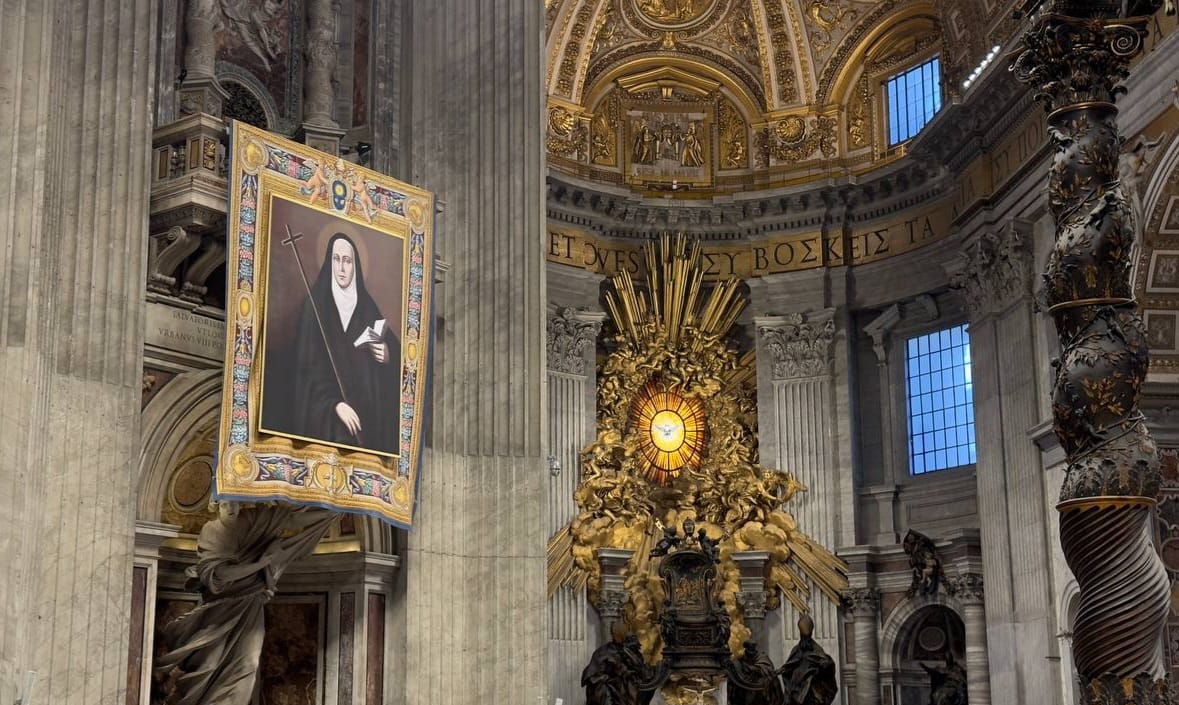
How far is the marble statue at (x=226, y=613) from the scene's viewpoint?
448 inches

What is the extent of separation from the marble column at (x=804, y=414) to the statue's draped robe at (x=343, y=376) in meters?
12.7

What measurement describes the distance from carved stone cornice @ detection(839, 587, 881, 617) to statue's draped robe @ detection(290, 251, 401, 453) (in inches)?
491

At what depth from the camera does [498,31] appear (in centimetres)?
Answer: 1434

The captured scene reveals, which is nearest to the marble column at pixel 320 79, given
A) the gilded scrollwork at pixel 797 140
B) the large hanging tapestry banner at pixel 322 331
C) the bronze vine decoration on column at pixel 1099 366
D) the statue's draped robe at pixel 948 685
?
the large hanging tapestry banner at pixel 322 331

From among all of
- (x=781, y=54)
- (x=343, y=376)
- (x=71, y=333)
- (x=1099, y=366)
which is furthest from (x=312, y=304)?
(x=781, y=54)

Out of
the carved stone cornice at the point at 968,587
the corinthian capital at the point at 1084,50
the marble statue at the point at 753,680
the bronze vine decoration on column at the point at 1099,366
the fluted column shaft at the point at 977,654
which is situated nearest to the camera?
the bronze vine decoration on column at the point at 1099,366

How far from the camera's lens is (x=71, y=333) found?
34.9 ft

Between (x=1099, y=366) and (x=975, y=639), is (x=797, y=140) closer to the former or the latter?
(x=975, y=639)

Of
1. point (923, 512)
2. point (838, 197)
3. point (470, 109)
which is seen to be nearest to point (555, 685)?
point (923, 512)

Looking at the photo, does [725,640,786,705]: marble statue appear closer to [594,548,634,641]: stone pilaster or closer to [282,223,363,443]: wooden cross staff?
[594,548,634,641]: stone pilaster

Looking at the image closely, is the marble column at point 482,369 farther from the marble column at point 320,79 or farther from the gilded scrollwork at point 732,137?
the gilded scrollwork at point 732,137

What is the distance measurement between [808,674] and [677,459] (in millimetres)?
4479

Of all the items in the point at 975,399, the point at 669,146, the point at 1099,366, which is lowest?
the point at 1099,366

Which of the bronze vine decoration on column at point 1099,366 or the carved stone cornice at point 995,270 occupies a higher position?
the carved stone cornice at point 995,270
